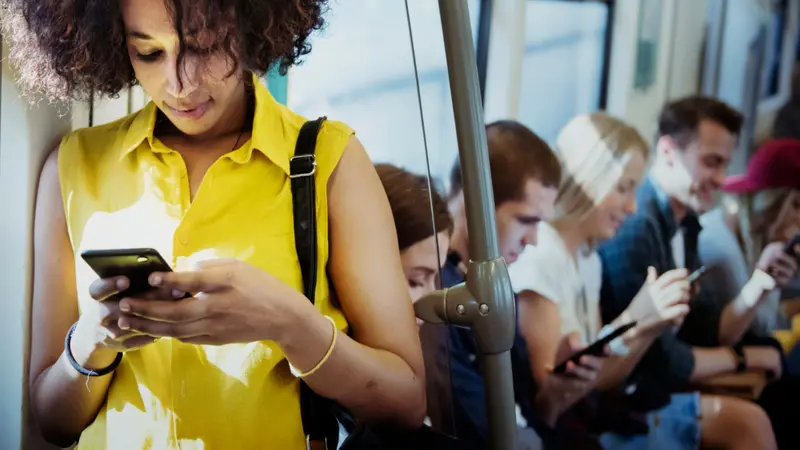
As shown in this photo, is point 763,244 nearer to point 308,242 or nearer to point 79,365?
point 308,242

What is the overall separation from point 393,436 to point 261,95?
42 centimetres

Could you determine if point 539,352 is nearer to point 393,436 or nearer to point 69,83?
point 393,436

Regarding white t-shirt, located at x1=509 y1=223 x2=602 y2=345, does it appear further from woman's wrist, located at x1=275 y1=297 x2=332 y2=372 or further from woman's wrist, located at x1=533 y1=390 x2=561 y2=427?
woman's wrist, located at x1=275 y1=297 x2=332 y2=372

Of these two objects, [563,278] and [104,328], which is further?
[563,278]

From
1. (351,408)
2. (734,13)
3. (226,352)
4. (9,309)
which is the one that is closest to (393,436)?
(351,408)

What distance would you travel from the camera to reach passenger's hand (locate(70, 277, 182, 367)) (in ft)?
2.02

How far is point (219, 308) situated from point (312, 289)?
0.51 ft

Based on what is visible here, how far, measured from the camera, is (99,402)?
812 mm

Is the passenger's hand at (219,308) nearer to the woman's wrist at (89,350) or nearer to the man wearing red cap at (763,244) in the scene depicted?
the woman's wrist at (89,350)

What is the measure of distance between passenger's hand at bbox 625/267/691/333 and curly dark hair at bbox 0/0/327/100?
64 centimetres

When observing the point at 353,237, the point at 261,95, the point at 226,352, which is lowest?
the point at 226,352

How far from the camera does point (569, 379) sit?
1.13m

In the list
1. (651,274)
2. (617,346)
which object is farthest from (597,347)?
(651,274)

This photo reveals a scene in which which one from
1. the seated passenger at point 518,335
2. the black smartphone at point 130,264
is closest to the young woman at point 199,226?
the black smartphone at point 130,264
